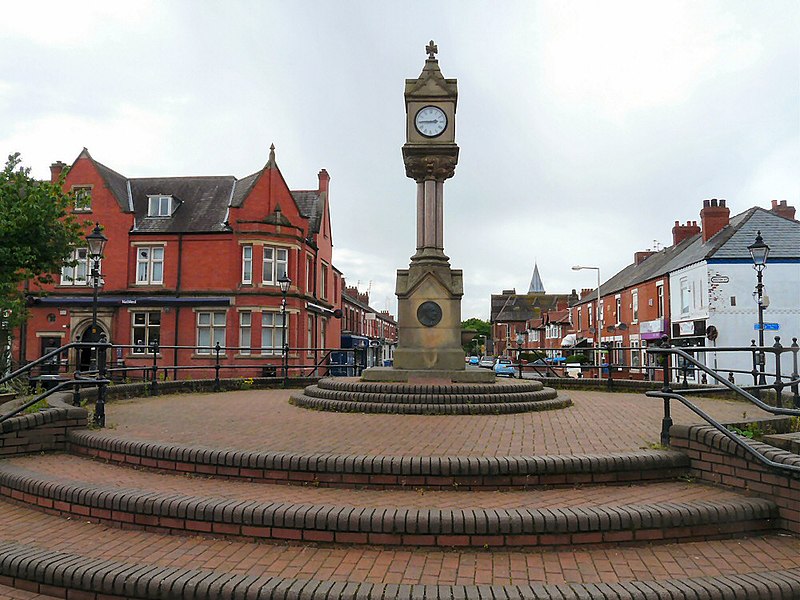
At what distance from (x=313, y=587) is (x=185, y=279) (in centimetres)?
2910

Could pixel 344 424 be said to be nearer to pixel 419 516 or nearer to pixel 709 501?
pixel 419 516

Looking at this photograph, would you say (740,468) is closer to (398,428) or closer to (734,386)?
(734,386)

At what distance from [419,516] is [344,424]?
3.89 m

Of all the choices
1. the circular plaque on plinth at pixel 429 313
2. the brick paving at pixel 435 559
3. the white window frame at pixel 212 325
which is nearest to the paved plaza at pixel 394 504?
the brick paving at pixel 435 559

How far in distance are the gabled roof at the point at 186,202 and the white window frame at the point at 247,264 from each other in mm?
1609

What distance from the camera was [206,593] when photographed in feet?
11.9

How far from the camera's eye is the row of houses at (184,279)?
29.9 metres

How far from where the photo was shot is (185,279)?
30.4 m

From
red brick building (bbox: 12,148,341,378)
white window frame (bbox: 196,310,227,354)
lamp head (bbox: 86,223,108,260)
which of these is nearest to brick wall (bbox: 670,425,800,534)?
lamp head (bbox: 86,223,108,260)

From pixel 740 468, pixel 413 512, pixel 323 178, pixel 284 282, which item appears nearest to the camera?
pixel 413 512

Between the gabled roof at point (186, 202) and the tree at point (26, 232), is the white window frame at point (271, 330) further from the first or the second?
the tree at point (26, 232)

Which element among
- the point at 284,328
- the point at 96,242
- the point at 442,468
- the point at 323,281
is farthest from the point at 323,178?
the point at 442,468

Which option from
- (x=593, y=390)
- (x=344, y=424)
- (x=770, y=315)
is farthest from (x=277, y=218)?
(x=770, y=315)

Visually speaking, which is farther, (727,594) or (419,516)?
(419,516)
